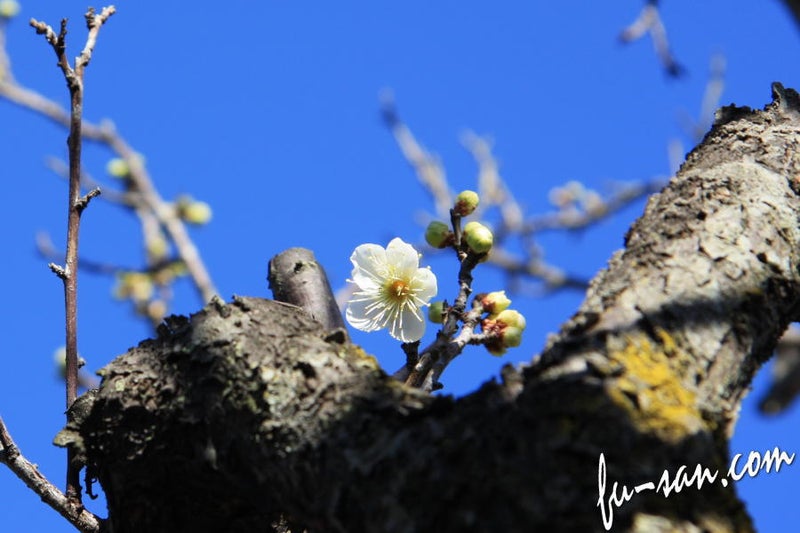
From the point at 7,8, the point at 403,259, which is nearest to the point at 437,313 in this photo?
the point at 403,259

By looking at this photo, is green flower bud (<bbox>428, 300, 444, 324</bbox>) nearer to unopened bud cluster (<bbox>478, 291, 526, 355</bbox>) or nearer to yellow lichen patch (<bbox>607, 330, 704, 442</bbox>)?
unopened bud cluster (<bbox>478, 291, 526, 355</bbox>)

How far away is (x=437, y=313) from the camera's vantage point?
2.18m

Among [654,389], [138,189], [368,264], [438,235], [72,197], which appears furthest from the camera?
[138,189]

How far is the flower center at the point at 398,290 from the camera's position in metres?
2.38

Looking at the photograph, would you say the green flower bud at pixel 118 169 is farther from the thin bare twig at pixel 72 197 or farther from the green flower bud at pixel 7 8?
the thin bare twig at pixel 72 197

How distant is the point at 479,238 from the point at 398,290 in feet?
1.11

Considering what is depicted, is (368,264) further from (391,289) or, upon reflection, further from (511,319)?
(511,319)

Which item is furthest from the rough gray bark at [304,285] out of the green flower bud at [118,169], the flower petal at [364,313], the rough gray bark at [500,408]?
the green flower bud at [118,169]

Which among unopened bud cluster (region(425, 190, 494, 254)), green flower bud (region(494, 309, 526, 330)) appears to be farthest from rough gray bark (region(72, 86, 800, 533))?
unopened bud cluster (region(425, 190, 494, 254))

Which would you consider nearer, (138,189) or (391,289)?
(391,289)

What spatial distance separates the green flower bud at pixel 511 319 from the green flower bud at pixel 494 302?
0.02 m

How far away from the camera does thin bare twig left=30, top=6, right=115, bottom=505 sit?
6.07ft

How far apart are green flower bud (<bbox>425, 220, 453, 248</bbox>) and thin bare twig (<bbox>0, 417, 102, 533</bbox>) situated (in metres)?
1.04

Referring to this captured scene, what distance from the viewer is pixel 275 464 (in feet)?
4.30
